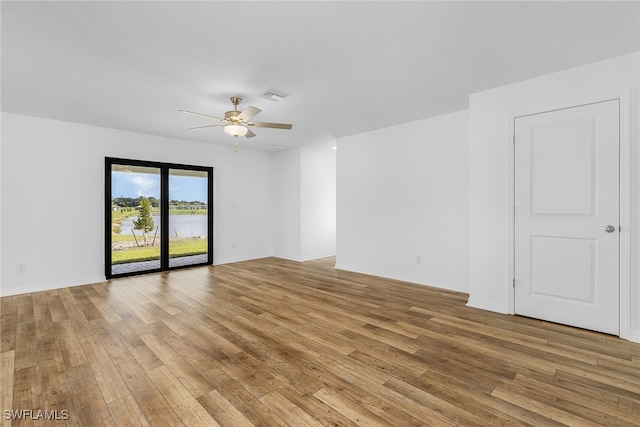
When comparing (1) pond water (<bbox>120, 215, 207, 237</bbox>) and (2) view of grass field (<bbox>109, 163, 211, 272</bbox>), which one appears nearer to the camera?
(2) view of grass field (<bbox>109, 163, 211, 272</bbox>)

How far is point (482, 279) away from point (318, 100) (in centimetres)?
310

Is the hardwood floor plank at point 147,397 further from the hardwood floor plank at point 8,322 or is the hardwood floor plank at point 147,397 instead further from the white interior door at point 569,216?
the white interior door at point 569,216

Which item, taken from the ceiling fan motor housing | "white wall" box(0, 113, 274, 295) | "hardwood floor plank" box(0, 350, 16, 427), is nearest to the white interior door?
the ceiling fan motor housing

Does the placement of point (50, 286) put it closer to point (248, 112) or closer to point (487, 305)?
point (248, 112)

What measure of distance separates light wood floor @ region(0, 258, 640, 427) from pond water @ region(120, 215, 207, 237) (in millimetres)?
1780

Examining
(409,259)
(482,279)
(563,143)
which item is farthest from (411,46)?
(409,259)

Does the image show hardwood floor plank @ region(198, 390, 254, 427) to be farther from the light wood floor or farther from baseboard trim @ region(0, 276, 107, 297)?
baseboard trim @ region(0, 276, 107, 297)

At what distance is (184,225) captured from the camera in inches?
236

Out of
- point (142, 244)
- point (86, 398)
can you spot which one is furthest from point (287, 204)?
point (86, 398)

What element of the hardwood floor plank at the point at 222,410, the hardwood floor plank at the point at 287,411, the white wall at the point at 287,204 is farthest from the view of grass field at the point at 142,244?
the hardwood floor plank at the point at 287,411

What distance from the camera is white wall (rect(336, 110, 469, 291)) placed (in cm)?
427

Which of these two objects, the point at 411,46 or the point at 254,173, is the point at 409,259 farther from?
the point at 254,173

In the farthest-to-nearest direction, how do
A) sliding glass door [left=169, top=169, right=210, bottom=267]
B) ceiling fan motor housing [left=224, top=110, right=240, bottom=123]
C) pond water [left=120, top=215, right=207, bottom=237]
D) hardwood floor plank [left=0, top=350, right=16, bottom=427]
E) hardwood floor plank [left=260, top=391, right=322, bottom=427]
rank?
sliding glass door [left=169, top=169, right=210, bottom=267], pond water [left=120, top=215, right=207, bottom=237], ceiling fan motor housing [left=224, top=110, right=240, bottom=123], hardwood floor plank [left=0, top=350, right=16, bottom=427], hardwood floor plank [left=260, top=391, right=322, bottom=427]

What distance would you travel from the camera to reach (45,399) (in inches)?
73.4
